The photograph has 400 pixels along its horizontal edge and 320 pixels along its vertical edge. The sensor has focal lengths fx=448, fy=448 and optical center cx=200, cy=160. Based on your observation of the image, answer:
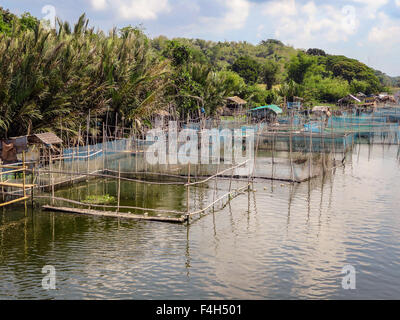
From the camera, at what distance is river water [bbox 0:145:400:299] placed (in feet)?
26.9

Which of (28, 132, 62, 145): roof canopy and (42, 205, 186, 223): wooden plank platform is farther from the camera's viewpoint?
(28, 132, 62, 145): roof canopy

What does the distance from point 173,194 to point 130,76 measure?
8.16 metres

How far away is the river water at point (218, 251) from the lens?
8.21 metres

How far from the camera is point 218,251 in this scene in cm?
995

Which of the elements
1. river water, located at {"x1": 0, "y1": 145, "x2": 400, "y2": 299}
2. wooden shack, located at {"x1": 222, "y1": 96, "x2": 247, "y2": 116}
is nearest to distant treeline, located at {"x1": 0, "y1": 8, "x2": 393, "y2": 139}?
wooden shack, located at {"x1": 222, "y1": 96, "x2": 247, "y2": 116}

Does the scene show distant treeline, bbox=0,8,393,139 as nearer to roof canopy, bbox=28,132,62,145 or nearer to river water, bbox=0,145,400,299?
roof canopy, bbox=28,132,62,145

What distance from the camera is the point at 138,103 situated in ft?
71.4

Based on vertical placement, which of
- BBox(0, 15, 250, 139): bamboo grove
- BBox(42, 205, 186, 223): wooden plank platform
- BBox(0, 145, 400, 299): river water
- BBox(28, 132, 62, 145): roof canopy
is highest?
BBox(0, 15, 250, 139): bamboo grove

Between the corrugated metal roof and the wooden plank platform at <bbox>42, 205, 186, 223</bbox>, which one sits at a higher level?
the corrugated metal roof

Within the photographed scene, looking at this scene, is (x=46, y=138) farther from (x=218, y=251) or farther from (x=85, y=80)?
(x=218, y=251)

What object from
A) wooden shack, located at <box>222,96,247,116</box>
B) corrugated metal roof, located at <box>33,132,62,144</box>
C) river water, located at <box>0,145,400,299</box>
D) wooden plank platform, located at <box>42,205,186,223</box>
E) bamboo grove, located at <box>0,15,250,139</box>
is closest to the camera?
river water, located at <box>0,145,400,299</box>

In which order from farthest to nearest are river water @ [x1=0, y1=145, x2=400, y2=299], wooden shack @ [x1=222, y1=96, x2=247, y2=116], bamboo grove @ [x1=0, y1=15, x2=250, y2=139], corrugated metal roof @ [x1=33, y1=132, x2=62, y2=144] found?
wooden shack @ [x1=222, y1=96, x2=247, y2=116], bamboo grove @ [x1=0, y1=15, x2=250, y2=139], corrugated metal roof @ [x1=33, y1=132, x2=62, y2=144], river water @ [x1=0, y1=145, x2=400, y2=299]

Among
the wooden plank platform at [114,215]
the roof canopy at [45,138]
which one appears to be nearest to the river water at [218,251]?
the wooden plank platform at [114,215]
